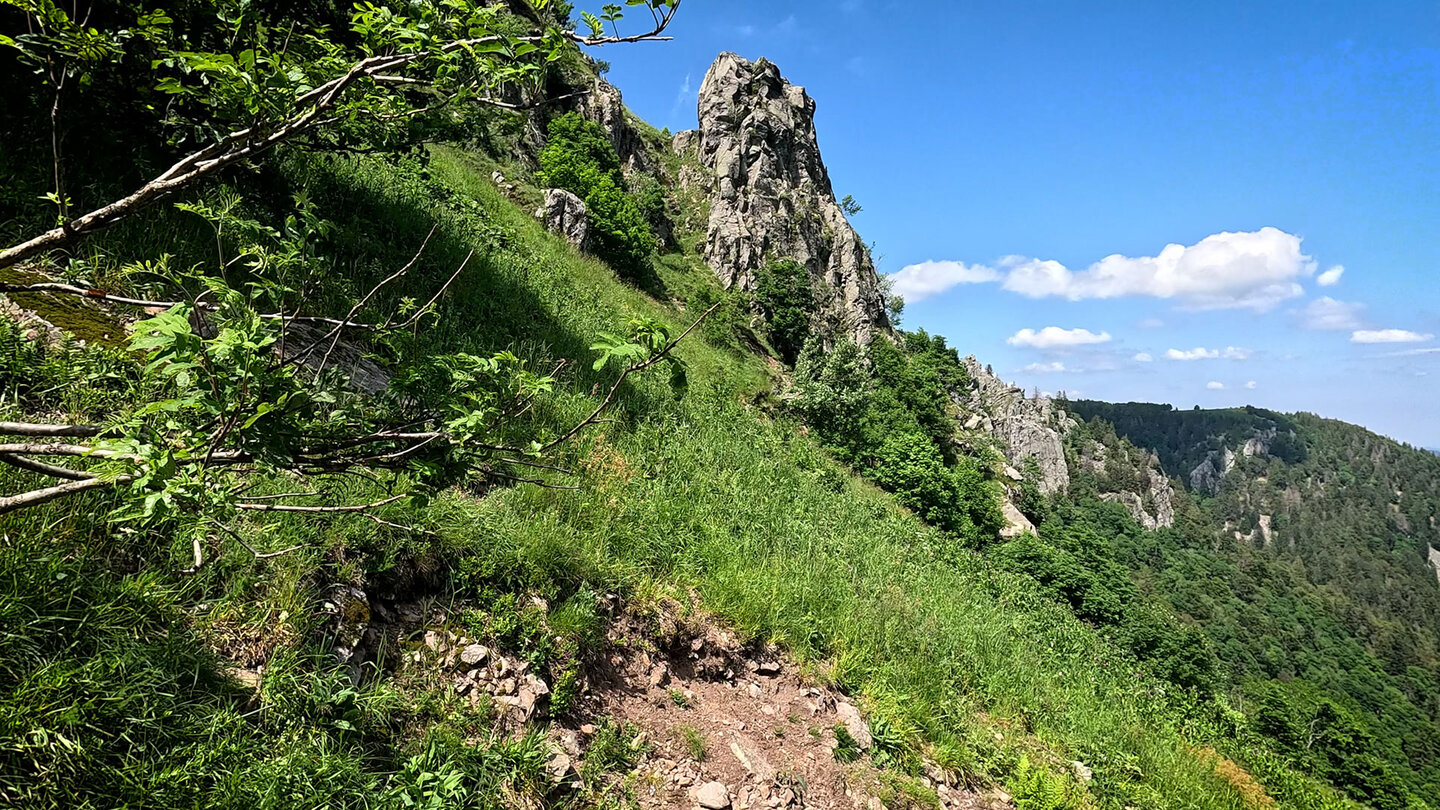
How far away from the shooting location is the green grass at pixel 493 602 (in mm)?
2146

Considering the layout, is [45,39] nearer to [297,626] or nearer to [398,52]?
[398,52]

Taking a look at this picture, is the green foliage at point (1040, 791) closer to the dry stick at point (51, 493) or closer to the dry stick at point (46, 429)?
the dry stick at point (51, 493)

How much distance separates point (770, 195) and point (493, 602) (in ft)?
154

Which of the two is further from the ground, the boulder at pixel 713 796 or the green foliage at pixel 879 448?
the green foliage at pixel 879 448

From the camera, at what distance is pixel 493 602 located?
3.73m

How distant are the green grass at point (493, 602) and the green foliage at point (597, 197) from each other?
32.7 ft

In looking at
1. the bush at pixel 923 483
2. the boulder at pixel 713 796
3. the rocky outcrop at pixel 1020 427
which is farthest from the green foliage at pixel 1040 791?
the rocky outcrop at pixel 1020 427

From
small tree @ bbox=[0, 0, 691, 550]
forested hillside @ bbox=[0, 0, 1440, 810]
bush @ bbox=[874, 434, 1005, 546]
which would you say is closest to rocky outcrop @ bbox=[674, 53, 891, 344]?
bush @ bbox=[874, 434, 1005, 546]

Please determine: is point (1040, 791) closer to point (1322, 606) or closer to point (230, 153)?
point (230, 153)

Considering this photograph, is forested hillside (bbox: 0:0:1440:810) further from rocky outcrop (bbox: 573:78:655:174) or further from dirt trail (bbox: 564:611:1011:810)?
rocky outcrop (bbox: 573:78:655:174)

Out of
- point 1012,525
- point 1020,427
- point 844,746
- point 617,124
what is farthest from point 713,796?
point 1020,427

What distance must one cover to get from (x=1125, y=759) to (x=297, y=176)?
1175cm

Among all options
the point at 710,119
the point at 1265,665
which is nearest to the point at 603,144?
the point at 710,119

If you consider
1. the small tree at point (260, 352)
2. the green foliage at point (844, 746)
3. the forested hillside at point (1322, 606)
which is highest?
the small tree at point (260, 352)
